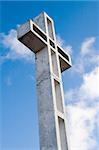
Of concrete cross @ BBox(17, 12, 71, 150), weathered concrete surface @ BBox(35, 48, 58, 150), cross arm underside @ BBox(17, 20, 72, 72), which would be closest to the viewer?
weathered concrete surface @ BBox(35, 48, 58, 150)

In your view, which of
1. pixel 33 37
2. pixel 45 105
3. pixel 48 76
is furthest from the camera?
pixel 33 37

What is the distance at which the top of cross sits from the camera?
8.76 m

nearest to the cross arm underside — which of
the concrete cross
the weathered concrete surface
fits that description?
the concrete cross

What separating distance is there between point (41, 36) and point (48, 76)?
1.69m

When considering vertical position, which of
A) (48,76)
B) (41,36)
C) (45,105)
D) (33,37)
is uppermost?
(41,36)

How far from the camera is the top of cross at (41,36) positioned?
8.76 meters

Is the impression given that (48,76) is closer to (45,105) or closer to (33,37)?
(45,105)

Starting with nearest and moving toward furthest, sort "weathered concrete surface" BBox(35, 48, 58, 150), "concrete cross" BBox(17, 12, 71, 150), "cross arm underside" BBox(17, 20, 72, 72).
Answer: "weathered concrete surface" BBox(35, 48, 58, 150)
"concrete cross" BBox(17, 12, 71, 150)
"cross arm underside" BBox(17, 20, 72, 72)

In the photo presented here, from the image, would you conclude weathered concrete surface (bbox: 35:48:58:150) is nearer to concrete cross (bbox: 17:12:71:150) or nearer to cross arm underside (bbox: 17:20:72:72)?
concrete cross (bbox: 17:12:71:150)

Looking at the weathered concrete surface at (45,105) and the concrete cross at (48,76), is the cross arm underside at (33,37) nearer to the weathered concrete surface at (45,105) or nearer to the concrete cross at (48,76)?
the concrete cross at (48,76)

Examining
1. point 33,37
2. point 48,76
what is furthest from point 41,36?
point 48,76

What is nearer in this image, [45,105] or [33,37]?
[45,105]

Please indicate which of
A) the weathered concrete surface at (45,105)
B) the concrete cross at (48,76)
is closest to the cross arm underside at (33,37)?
the concrete cross at (48,76)

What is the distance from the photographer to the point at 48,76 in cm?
820
